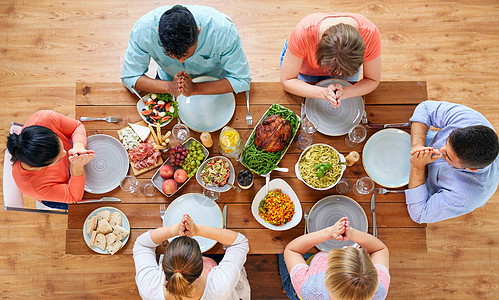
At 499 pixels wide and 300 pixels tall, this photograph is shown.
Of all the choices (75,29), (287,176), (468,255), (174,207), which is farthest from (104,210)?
(468,255)

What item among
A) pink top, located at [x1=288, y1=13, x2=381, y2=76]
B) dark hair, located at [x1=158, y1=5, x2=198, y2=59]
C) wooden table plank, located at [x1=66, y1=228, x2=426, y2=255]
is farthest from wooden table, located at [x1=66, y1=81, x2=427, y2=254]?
dark hair, located at [x1=158, y1=5, x2=198, y2=59]

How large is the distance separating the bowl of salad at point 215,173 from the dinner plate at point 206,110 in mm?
223

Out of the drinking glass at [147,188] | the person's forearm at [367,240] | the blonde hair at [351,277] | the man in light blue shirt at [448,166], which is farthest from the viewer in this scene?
the drinking glass at [147,188]

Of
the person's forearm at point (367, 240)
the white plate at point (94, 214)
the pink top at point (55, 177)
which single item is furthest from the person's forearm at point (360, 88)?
the pink top at point (55, 177)

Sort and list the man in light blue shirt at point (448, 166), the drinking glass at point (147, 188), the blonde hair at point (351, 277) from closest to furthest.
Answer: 1. the blonde hair at point (351, 277)
2. the man in light blue shirt at point (448, 166)
3. the drinking glass at point (147, 188)

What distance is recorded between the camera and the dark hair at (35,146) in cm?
181

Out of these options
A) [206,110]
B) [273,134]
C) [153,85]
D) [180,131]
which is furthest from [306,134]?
[153,85]

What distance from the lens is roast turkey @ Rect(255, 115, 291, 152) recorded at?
198 centimetres

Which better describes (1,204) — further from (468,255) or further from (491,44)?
(491,44)

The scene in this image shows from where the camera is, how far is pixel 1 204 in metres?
3.16

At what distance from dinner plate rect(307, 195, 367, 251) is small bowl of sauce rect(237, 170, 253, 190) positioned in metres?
0.41

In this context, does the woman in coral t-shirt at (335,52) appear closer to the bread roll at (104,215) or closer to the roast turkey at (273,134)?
the roast turkey at (273,134)

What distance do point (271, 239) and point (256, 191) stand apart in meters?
0.31

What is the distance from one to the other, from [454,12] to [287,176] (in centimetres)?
272
